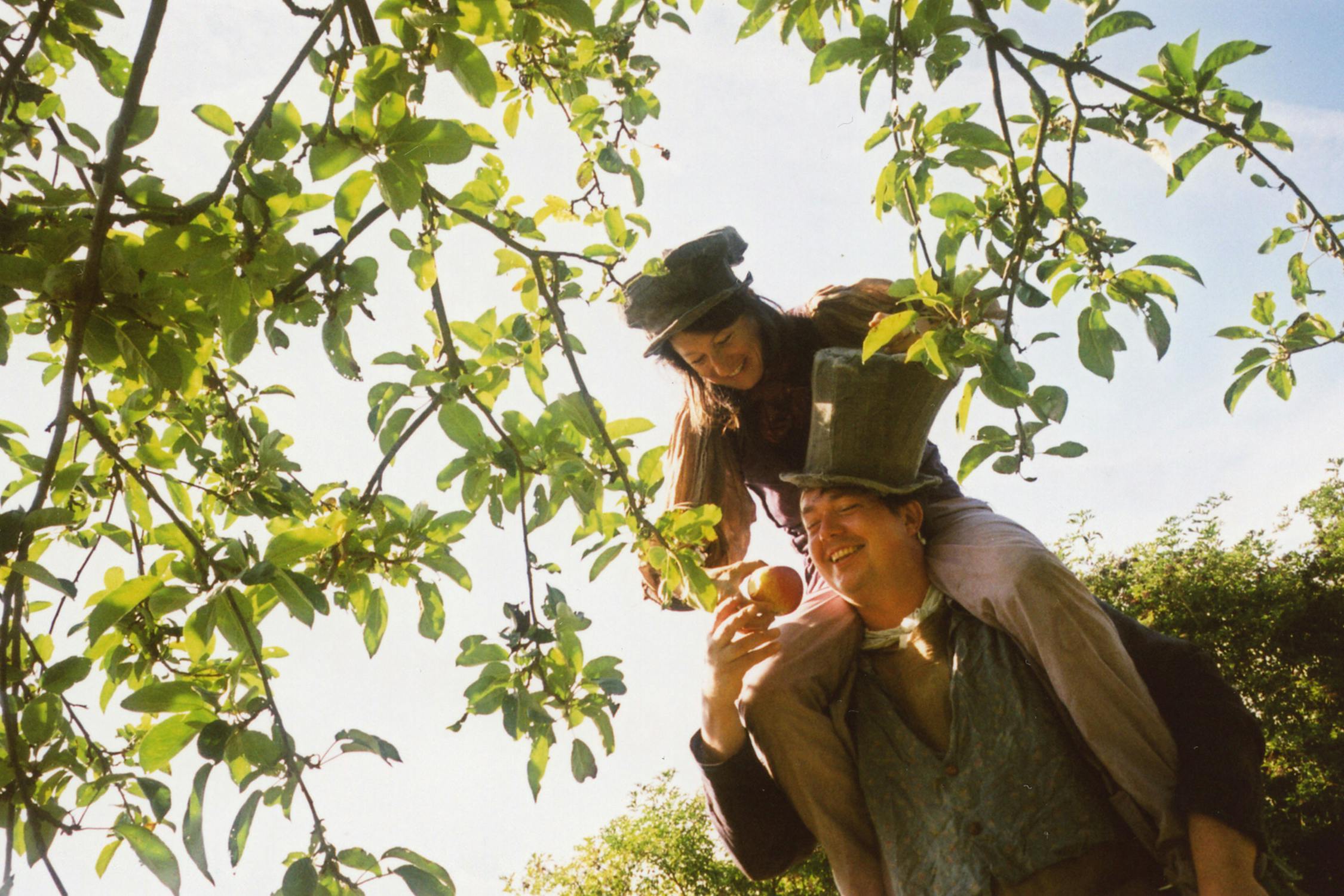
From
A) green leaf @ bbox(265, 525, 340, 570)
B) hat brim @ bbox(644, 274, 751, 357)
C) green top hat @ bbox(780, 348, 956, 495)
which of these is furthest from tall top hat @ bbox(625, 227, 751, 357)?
green leaf @ bbox(265, 525, 340, 570)

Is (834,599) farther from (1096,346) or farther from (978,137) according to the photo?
(978,137)

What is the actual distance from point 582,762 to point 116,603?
2.19 feet

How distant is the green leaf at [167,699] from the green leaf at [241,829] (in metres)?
0.12

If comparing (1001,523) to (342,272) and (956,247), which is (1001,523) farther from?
(342,272)

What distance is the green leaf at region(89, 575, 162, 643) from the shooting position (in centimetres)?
101

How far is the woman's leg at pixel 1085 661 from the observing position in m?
1.60

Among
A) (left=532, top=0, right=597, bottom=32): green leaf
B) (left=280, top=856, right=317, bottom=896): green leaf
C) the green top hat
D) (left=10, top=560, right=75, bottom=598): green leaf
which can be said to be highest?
(left=532, top=0, right=597, bottom=32): green leaf

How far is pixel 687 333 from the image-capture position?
218 cm

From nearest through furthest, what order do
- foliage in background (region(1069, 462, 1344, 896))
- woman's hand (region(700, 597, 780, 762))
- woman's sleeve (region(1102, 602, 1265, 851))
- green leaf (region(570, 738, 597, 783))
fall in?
green leaf (region(570, 738, 597, 783)) < woman's sleeve (region(1102, 602, 1265, 851)) < woman's hand (region(700, 597, 780, 762)) < foliage in background (region(1069, 462, 1344, 896))

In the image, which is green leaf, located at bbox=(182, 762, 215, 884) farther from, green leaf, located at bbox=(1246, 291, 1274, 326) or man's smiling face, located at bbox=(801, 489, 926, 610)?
green leaf, located at bbox=(1246, 291, 1274, 326)

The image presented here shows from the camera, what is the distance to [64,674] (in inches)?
42.2

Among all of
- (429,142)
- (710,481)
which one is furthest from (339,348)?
(710,481)

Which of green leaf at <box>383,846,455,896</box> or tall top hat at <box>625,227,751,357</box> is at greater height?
tall top hat at <box>625,227,751,357</box>

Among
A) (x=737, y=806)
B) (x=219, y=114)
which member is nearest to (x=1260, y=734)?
(x=737, y=806)
